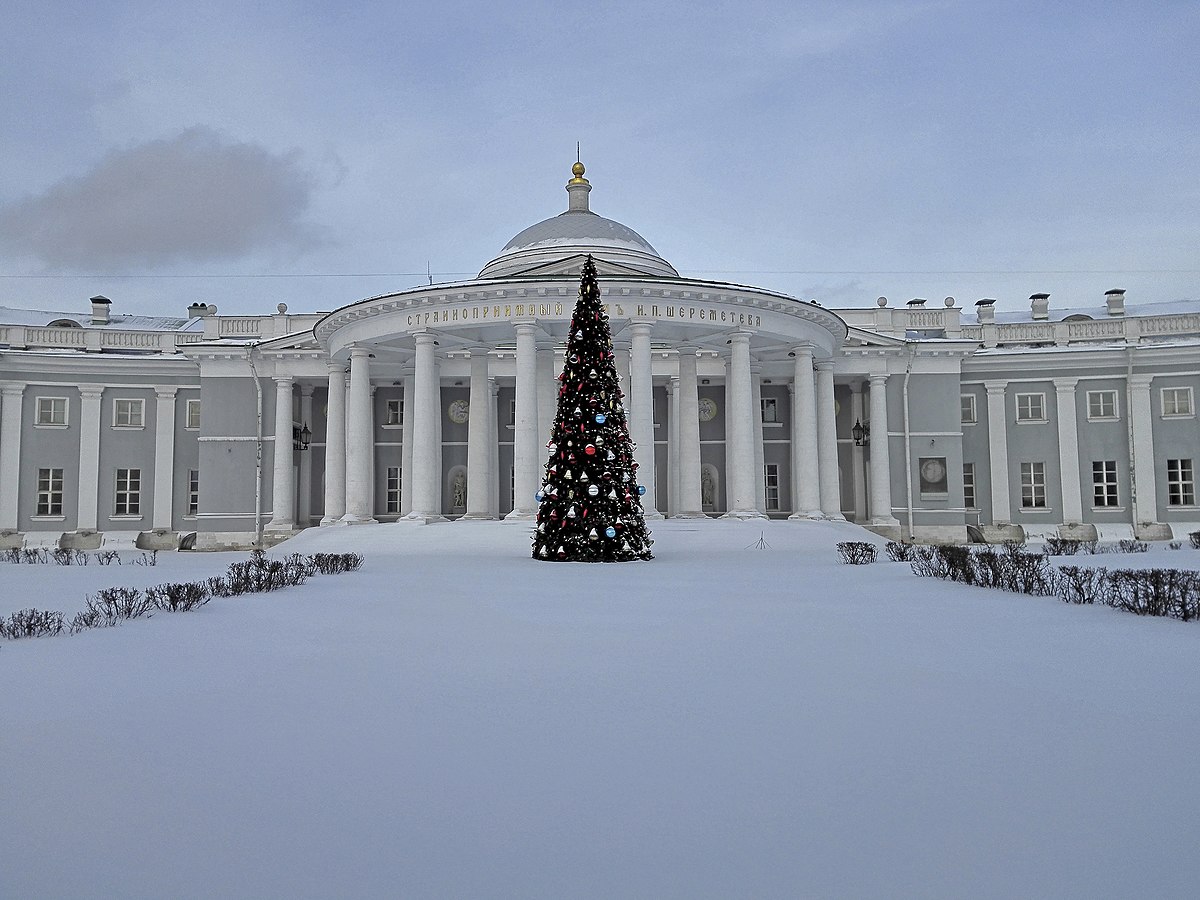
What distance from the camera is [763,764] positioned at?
5.58 m

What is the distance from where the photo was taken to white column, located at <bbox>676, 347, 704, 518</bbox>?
35.0 metres

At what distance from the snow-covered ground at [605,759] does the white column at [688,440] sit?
2372 centimetres

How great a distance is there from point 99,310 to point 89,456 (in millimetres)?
9046

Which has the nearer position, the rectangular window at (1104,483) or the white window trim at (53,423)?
→ the white window trim at (53,423)

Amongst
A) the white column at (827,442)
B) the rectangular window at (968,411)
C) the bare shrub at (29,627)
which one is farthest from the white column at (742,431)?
the bare shrub at (29,627)

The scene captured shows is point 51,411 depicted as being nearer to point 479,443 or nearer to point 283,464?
point 283,464

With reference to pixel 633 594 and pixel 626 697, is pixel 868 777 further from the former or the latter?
pixel 633 594

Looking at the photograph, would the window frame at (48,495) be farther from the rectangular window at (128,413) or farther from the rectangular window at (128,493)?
the rectangular window at (128,413)

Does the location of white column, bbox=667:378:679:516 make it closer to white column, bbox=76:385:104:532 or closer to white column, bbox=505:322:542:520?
white column, bbox=505:322:542:520

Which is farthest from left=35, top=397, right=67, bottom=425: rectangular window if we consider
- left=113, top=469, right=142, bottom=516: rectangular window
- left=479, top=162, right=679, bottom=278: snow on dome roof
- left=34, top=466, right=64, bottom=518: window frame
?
left=479, top=162, right=679, bottom=278: snow on dome roof

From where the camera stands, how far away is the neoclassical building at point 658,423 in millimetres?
41562

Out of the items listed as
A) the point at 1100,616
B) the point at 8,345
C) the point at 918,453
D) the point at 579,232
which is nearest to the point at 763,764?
the point at 1100,616

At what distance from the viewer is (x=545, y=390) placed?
114 ft

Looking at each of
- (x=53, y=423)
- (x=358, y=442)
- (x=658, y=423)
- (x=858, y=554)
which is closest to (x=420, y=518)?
(x=358, y=442)
